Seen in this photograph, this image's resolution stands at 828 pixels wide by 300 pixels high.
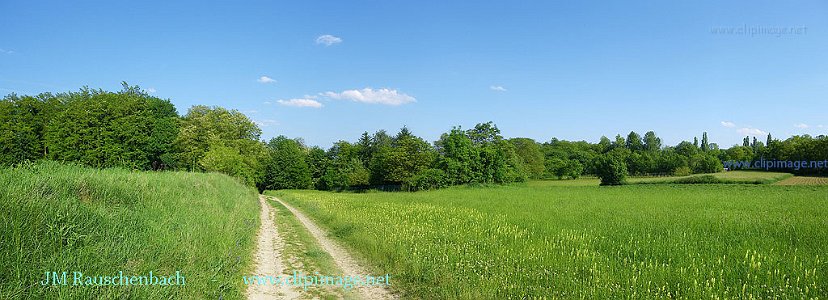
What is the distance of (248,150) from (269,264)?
59.0m

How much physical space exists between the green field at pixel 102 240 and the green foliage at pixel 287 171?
70.6m

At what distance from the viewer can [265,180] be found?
3226 inches

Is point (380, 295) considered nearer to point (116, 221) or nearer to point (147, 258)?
point (147, 258)

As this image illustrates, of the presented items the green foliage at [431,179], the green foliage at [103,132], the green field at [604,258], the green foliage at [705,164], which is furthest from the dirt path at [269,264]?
the green foliage at [705,164]

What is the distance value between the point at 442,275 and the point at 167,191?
11360 mm

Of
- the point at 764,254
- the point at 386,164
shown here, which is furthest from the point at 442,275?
the point at 386,164

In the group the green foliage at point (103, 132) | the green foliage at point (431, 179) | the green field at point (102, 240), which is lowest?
the green foliage at point (431, 179)

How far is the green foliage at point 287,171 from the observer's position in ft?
266

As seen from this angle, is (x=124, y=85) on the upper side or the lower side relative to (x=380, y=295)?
upper

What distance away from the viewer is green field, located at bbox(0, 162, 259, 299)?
5641 millimetres

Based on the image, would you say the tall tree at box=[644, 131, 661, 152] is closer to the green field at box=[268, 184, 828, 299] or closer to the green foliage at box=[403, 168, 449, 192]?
the green foliage at box=[403, 168, 449, 192]

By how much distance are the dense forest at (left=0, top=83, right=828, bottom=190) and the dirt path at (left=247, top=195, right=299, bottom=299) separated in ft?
81.2

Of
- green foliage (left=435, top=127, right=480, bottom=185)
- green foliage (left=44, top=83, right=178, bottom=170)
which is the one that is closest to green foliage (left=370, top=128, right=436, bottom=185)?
green foliage (left=435, top=127, right=480, bottom=185)

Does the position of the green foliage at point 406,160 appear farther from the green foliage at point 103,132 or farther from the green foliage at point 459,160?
the green foliage at point 103,132
